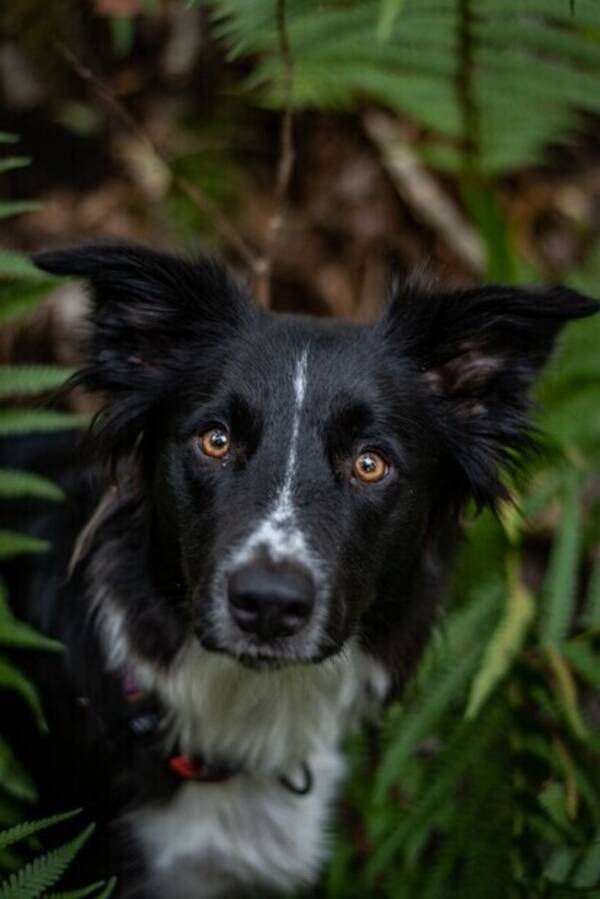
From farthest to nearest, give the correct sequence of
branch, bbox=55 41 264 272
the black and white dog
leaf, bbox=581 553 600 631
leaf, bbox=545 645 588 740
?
branch, bbox=55 41 264 272 → leaf, bbox=581 553 600 631 → leaf, bbox=545 645 588 740 → the black and white dog

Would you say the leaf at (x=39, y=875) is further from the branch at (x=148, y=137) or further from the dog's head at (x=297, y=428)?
the branch at (x=148, y=137)

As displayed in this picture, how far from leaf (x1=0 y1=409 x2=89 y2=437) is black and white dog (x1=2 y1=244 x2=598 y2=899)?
0.55 feet

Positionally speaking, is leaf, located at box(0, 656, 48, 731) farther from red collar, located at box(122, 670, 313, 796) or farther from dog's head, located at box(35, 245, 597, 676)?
dog's head, located at box(35, 245, 597, 676)

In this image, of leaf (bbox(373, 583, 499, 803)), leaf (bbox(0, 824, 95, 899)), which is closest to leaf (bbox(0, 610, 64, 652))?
leaf (bbox(0, 824, 95, 899))

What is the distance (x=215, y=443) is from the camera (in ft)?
12.1

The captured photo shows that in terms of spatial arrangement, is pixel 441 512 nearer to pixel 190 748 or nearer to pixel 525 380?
pixel 525 380

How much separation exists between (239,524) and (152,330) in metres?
0.95

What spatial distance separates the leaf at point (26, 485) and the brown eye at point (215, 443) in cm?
73

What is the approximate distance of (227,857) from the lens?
420cm

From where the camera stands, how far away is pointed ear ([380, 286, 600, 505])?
152 inches

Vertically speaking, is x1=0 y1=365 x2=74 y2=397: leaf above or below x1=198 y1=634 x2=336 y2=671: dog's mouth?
above

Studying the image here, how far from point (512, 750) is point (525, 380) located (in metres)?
1.48

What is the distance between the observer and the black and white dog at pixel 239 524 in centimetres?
357

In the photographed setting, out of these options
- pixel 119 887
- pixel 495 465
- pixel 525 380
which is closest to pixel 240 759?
pixel 119 887
